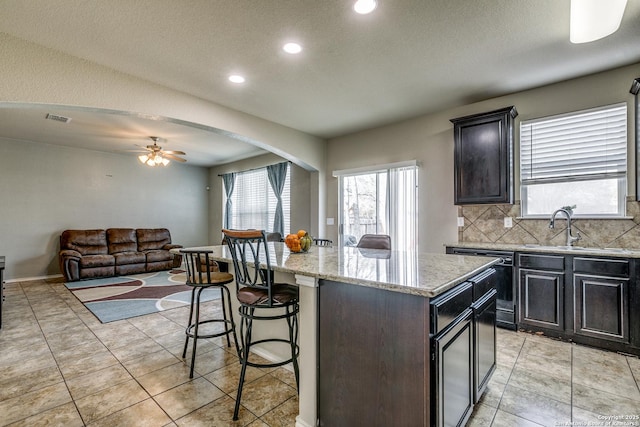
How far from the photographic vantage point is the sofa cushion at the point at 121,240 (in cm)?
662

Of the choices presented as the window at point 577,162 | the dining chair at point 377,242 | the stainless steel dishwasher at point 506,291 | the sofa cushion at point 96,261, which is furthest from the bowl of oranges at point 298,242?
the sofa cushion at point 96,261

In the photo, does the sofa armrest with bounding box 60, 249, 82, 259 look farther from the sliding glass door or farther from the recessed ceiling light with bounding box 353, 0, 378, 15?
the recessed ceiling light with bounding box 353, 0, 378, 15

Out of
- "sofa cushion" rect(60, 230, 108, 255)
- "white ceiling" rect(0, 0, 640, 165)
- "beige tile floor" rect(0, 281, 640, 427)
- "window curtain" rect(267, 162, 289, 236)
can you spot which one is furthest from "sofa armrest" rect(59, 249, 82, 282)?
"white ceiling" rect(0, 0, 640, 165)

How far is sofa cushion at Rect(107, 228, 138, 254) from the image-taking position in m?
6.62

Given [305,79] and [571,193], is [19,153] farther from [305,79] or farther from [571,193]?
[571,193]

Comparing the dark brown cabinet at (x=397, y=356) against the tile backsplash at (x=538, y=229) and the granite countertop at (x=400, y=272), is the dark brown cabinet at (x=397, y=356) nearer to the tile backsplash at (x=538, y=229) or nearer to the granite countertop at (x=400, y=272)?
the granite countertop at (x=400, y=272)

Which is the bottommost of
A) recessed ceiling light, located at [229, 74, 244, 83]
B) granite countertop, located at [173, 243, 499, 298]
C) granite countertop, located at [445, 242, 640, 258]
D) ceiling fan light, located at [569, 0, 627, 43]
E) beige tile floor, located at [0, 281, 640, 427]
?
beige tile floor, located at [0, 281, 640, 427]

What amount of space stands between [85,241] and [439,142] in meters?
7.13

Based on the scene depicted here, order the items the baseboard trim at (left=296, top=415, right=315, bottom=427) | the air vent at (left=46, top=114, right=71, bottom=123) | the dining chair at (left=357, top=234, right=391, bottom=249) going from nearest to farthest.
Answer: the baseboard trim at (left=296, top=415, right=315, bottom=427), the dining chair at (left=357, top=234, right=391, bottom=249), the air vent at (left=46, top=114, right=71, bottom=123)

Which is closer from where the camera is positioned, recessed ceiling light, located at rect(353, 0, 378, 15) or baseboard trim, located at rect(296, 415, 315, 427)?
baseboard trim, located at rect(296, 415, 315, 427)

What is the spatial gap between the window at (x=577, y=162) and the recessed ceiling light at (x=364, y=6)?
2.51 meters

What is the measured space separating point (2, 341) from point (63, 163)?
469 cm

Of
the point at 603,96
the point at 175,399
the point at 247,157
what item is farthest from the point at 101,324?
the point at 603,96

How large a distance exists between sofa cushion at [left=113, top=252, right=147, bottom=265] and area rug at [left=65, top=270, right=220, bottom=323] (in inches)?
13.0
